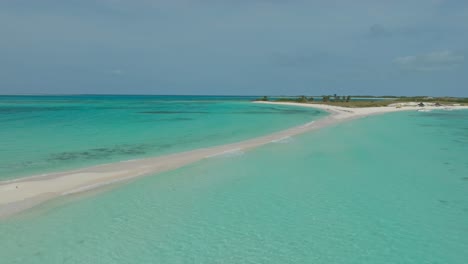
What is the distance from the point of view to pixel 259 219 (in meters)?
9.44

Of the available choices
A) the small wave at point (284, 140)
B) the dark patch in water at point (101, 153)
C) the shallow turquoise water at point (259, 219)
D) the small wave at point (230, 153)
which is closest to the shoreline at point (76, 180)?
the small wave at point (230, 153)

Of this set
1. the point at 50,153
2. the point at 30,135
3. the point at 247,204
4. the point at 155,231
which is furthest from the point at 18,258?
the point at 30,135

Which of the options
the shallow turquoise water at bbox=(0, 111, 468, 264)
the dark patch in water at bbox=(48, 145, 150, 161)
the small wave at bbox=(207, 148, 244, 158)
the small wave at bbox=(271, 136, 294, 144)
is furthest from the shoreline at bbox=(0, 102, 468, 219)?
the small wave at bbox=(271, 136, 294, 144)

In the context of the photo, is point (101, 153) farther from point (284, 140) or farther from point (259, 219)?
point (259, 219)

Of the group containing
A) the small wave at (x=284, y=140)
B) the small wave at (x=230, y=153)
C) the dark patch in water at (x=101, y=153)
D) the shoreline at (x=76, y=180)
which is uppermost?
the small wave at (x=284, y=140)

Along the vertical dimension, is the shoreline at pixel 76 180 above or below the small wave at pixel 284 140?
below

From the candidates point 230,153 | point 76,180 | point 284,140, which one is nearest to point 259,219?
point 76,180

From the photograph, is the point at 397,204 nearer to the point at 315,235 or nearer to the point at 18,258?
the point at 315,235

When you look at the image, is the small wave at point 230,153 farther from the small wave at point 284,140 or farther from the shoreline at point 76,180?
the small wave at point 284,140

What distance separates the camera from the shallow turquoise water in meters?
7.45

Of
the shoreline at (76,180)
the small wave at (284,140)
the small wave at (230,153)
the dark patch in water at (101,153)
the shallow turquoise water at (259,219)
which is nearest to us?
the shallow turquoise water at (259,219)

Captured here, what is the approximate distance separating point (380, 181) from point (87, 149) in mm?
15467

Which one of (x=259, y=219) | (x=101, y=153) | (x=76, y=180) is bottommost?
(x=101, y=153)

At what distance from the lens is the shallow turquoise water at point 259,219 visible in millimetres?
7449
